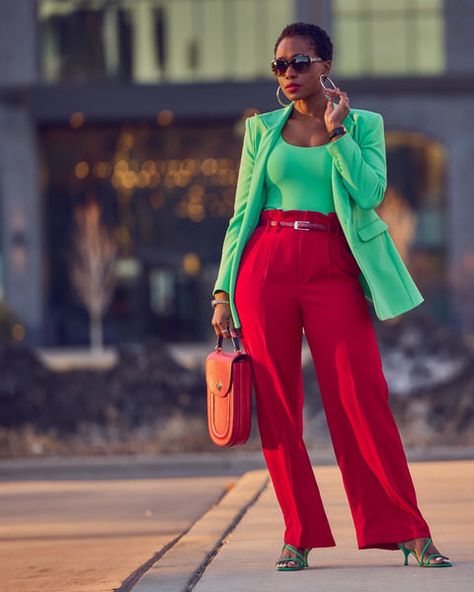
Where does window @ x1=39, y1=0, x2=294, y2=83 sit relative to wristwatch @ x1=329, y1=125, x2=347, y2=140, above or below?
above

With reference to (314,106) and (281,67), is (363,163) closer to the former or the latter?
(314,106)

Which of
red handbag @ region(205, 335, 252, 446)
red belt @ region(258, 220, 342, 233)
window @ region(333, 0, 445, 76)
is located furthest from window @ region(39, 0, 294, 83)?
red handbag @ region(205, 335, 252, 446)

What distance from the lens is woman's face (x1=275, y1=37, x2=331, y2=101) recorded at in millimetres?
6391

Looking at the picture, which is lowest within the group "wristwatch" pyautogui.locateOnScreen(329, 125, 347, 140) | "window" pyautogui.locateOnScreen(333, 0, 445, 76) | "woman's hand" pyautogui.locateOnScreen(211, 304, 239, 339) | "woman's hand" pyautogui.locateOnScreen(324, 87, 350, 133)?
"woman's hand" pyautogui.locateOnScreen(211, 304, 239, 339)

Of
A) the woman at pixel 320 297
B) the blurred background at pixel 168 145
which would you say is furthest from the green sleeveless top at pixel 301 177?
the blurred background at pixel 168 145

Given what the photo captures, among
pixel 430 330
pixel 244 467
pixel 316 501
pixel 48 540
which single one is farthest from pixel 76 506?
pixel 430 330

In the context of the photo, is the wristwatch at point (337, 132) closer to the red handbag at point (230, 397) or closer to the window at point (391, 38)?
the red handbag at point (230, 397)

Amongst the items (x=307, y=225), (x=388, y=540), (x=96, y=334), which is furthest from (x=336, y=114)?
(x=96, y=334)

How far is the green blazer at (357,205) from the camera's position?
6.25 m

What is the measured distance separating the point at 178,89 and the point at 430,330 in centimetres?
3474

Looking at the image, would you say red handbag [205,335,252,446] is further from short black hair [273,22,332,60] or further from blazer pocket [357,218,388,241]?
short black hair [273,22,332,60]

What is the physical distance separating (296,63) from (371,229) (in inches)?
27.7

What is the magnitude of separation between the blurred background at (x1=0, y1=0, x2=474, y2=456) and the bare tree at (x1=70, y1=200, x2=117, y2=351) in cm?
7

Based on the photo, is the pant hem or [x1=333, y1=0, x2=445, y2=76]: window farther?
[x1=333, y1=0, x2=445, y2=76]: window
